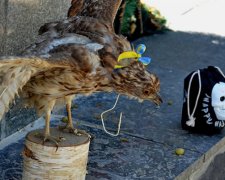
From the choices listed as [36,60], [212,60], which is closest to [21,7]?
[36,60]

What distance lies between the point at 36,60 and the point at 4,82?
0.67 ft

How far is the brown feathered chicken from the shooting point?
3.72 m

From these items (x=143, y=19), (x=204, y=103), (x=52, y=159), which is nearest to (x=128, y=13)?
(x=143, y=19)

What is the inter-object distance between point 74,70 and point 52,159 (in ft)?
1.86

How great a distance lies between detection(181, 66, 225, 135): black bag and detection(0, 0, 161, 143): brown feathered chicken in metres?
1.11

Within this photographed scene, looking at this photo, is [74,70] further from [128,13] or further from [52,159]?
[128,13]

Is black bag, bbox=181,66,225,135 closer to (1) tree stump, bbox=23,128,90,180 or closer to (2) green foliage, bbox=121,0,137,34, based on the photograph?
(1) tree stump, bbox=23,128,90,180

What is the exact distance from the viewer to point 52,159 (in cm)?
408

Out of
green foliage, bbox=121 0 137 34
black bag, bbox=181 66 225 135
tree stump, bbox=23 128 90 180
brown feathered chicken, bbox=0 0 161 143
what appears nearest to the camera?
brown feathered chicken, bbox=0 0 161 143

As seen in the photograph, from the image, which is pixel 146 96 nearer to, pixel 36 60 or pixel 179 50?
pixel 36 60

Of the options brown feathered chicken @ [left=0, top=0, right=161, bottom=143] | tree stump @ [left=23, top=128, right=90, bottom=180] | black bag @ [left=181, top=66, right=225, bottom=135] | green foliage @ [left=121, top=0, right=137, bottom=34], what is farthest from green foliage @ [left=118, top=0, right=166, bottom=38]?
tree stump @ [left=23, top=128, right=90, bottom=180]

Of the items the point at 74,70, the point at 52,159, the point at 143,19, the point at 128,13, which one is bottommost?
the point at 143,19

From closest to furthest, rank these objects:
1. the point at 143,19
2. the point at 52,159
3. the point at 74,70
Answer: the point at 74,70, the point at 52,159, the point at 143,19

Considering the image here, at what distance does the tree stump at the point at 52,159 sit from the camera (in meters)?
4.08
